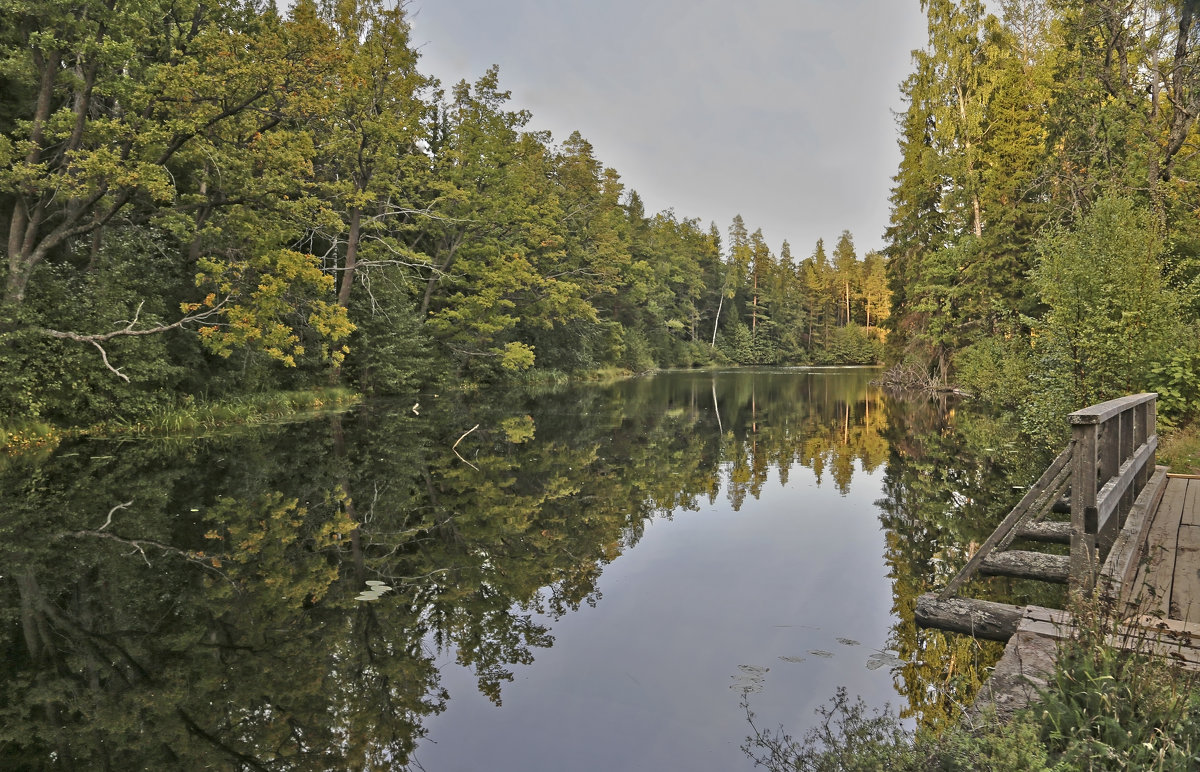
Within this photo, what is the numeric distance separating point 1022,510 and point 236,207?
19.5 metres

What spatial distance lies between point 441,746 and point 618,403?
23.3 metres

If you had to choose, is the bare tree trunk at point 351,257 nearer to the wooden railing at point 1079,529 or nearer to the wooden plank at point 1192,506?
the wooden railing at point 1079,529

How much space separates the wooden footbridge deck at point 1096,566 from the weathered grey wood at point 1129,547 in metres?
0.01

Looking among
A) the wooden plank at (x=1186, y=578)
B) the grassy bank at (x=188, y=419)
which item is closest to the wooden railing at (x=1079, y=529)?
the wooden plank at (x=1186, y=578)

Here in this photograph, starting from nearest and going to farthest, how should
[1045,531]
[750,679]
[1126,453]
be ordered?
1. [750,679]
2. [1045,531]
3. [1126,453]

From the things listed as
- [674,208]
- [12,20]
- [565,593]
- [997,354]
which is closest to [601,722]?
[565,593]

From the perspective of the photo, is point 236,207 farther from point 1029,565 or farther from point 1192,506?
point 1192,506

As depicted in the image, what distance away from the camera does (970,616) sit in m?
4.90

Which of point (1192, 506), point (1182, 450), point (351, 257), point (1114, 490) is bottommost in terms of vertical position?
point (1192, 506)

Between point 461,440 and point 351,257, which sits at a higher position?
point 351,257

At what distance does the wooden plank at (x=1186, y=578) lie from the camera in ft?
13.8

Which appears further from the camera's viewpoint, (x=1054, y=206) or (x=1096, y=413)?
(x=1054, y=206)

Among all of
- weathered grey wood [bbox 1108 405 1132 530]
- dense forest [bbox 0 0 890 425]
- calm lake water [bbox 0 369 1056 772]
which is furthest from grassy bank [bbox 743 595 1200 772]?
dense forest [bbox 0 0 890 425]

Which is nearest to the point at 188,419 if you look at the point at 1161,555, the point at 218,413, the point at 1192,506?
the point at 218,413
